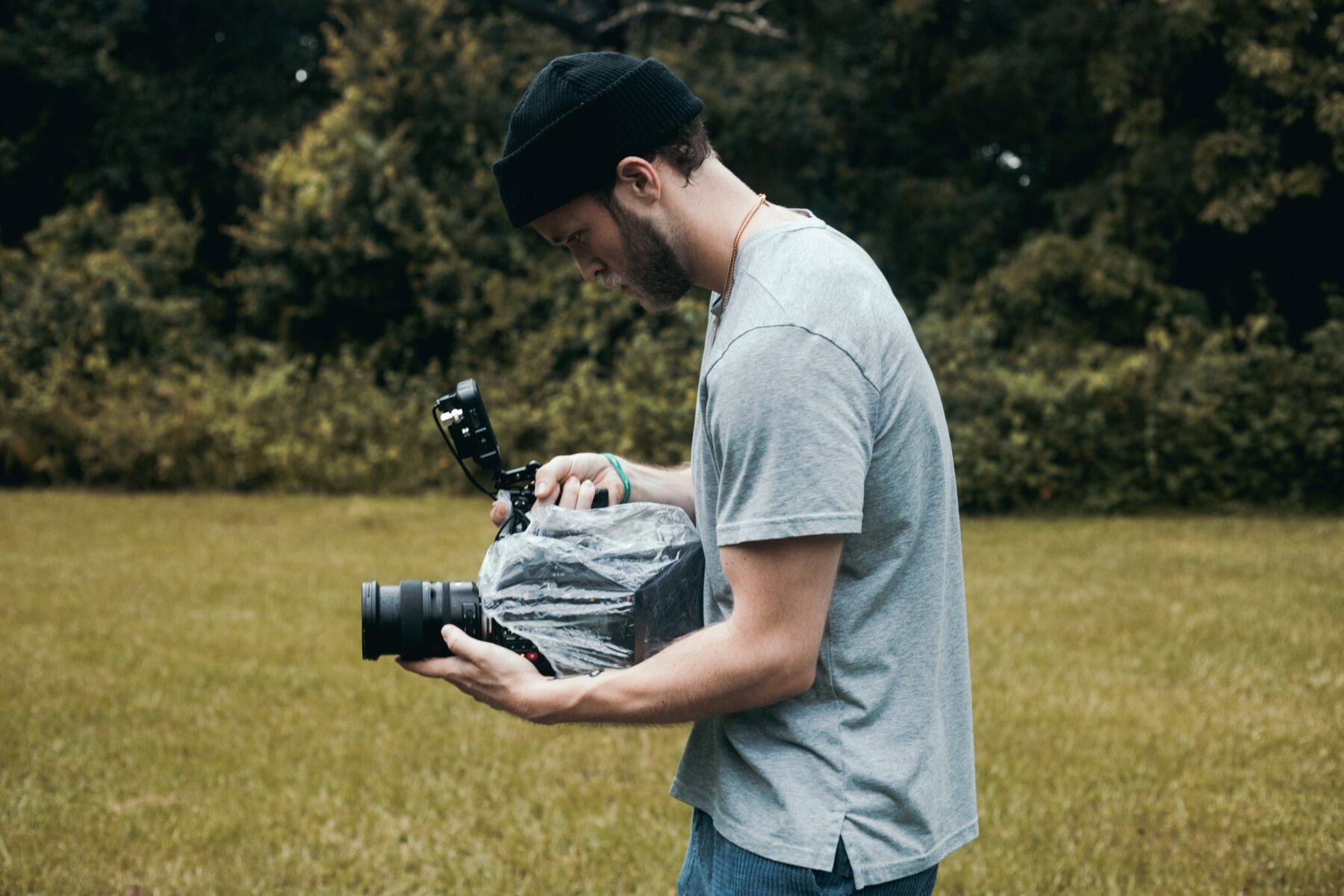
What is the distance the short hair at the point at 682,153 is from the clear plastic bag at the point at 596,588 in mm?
452

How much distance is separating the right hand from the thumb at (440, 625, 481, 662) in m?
0.23

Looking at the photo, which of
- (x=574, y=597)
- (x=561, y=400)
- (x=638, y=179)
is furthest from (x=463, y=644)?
(x=561, y=400)

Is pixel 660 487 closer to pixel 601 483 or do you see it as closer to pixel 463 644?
pixel 601 483

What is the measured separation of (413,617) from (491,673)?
0.49 feet

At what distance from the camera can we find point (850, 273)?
53.9 inches

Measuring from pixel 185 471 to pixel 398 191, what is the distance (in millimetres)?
4420

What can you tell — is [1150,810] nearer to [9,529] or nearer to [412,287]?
[9,529]

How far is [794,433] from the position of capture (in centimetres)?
129

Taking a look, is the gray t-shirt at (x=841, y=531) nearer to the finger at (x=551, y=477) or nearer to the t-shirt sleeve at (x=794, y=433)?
the t-shirt sleeve at (x=794, y=433)

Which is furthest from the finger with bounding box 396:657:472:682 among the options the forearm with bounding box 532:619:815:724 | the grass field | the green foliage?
the green foliage

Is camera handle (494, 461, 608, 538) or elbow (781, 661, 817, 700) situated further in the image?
camera handle (494, 461, 608, 538)

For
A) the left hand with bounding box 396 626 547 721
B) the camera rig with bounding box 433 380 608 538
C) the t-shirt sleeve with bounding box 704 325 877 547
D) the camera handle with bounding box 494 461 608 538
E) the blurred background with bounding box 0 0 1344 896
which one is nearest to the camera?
the t-shirt sleeve with bounding box 704 325 877 547

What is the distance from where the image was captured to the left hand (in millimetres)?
1552

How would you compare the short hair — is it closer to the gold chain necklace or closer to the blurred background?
the gold chain necklace
